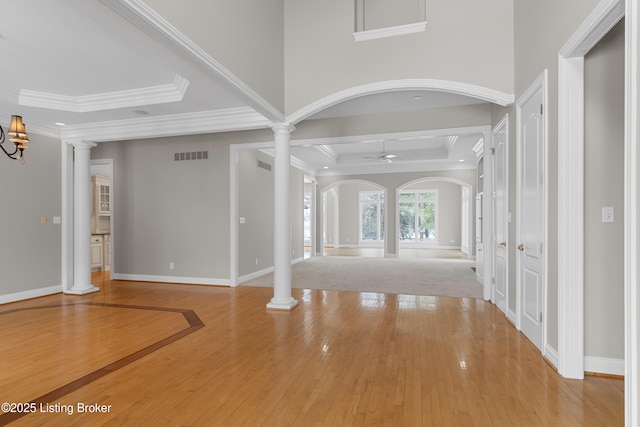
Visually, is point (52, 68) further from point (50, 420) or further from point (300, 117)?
point (50, 420)

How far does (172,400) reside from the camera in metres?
2.39

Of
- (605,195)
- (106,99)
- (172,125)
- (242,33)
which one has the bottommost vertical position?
(605,195)

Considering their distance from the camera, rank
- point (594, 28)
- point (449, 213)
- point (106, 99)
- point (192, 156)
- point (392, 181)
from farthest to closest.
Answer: point (449, 213) → point (392, 181) → point (192, 156) → point (106, 99) → point (594, 28)

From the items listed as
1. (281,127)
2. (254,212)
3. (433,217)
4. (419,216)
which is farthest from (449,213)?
(281,127)

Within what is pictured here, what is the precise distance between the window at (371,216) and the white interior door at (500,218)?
10.7m

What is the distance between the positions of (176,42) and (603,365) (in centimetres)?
414

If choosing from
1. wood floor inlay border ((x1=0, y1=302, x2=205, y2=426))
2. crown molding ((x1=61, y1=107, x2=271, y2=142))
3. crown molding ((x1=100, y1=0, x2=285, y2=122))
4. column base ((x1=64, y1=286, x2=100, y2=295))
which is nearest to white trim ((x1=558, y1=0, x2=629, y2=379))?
crown molding ((x1=100, y1=0, x2=285, y2=122))

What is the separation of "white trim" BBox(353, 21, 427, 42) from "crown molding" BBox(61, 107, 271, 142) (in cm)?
166

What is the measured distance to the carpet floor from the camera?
6141 millimetres

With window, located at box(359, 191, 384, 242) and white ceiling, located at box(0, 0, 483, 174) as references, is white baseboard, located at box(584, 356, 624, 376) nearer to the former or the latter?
white ceiling, located at box(0, 0, 483, 174)

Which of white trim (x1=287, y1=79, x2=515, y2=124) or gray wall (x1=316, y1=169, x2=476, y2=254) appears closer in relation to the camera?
white trim (x1=287, y1=79, x2=515, y2=124)

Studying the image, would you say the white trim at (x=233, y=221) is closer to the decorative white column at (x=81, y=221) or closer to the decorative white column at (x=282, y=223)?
Result: the decorative white column at (x=282, y=223)

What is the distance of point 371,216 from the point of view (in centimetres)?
1591

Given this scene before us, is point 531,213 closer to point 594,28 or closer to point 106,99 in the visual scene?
point 594,28
